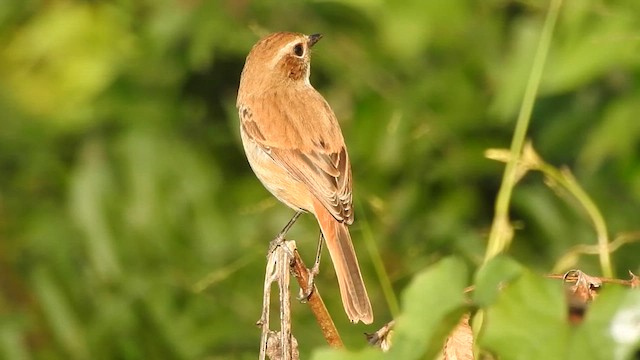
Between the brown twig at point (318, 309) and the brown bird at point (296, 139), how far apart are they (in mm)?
700

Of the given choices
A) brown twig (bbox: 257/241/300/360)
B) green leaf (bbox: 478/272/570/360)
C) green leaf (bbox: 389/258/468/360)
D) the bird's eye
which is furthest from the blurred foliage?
green leaf (bbox: 478/272/570/360)

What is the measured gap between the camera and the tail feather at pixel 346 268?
3.83m

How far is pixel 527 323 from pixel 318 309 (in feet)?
2.58

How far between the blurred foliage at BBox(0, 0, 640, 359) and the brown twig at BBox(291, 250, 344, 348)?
Result: 166 centimetres

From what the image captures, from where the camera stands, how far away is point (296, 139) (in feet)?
15.9

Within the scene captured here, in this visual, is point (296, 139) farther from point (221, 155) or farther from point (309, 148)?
point (221, 155)

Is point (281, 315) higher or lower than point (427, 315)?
lower

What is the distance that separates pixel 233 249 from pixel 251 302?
0.76 m

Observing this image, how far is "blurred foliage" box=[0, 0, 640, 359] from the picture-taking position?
5.43 meters

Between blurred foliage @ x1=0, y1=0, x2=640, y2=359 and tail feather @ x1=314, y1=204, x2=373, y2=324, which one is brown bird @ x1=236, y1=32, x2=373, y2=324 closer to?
tail feather @ x1=314, y1=204, x2=373, y2=324

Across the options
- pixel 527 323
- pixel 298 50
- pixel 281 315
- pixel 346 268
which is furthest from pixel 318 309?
pixel 298 50

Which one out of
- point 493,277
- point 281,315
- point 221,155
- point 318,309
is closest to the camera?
point 493,277

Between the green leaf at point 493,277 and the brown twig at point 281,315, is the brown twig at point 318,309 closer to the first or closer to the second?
the brown twig at point 281,315

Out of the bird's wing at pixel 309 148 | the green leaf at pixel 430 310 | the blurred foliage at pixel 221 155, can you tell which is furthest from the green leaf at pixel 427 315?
the blurred foliage at pixel 221 155
